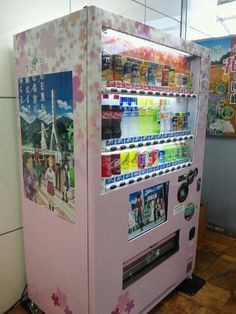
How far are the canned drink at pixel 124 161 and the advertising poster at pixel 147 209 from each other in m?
0.16

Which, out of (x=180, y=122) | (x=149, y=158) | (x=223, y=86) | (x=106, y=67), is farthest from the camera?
(x=223, y=86)

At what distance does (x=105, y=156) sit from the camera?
1.34 meters

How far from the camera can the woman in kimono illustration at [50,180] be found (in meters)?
1.48

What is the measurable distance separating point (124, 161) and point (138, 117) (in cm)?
31

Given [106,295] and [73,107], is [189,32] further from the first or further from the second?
[106,295]

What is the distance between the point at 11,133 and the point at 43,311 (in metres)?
1.19

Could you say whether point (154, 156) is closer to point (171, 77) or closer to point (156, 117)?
point (156, 117)

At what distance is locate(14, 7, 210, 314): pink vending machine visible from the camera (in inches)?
50.0

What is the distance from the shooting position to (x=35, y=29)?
1.41 m

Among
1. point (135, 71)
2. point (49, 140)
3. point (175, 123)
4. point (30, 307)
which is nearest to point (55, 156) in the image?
point (49, 140)

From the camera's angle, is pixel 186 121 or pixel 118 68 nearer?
pixel 118 68

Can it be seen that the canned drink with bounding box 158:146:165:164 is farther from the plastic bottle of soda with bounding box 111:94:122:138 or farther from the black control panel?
the plastic bottle of soda with bounding box 111:94:122:138

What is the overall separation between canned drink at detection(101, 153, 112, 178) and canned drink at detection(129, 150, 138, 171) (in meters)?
0.20

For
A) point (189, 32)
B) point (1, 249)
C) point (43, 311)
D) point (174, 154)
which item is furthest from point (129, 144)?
point (189, 32)
